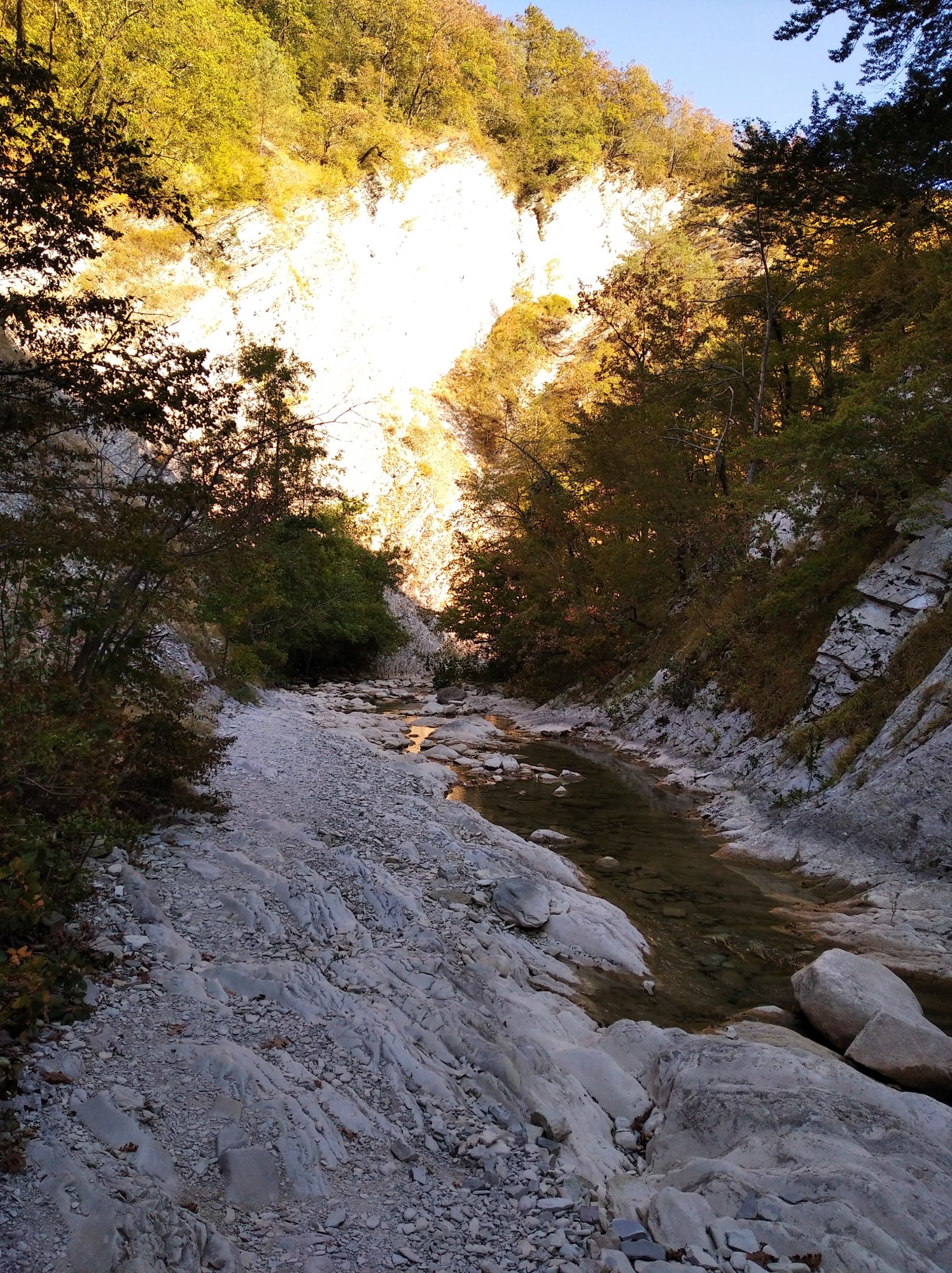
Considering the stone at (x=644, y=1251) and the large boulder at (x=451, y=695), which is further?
the large boulder at (x=451, y=695)

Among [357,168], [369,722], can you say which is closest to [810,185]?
[369,722]

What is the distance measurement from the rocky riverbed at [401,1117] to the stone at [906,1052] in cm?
33

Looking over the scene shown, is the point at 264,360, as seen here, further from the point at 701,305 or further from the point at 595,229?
the point at 595,229

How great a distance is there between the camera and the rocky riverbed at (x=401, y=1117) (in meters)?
3.08

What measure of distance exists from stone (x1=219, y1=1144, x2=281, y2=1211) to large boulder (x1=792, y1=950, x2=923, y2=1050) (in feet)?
13.4

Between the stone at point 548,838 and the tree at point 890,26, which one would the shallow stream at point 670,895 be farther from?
the tree at point 890,26

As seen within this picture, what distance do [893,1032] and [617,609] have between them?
17.5 meters

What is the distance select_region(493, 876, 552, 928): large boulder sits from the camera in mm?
7023

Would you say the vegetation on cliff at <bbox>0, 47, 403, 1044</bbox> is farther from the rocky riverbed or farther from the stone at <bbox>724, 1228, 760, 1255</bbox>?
the stone at <bbox>724, 1228, 760, 1255</bbox>

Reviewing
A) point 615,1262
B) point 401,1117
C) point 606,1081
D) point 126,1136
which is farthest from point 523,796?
point 126,1136

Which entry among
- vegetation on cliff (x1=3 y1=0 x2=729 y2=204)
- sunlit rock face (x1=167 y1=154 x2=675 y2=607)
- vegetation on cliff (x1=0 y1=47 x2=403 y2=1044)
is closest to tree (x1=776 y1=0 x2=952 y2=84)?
vegetation on cliff (x1=0 y1=47 x2=403 y2=1044)

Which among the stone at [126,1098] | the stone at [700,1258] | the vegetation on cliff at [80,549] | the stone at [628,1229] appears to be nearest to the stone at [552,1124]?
the stone at [628,1229]

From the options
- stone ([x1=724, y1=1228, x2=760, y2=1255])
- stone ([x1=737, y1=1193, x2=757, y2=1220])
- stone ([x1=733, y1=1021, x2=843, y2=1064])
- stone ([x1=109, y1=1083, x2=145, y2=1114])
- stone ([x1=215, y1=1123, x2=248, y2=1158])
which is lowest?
stone ([x1=215, y1=1123, x2=248, y2=1158])

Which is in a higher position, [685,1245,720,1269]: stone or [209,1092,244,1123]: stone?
[685,1245,720,1269]: stone
